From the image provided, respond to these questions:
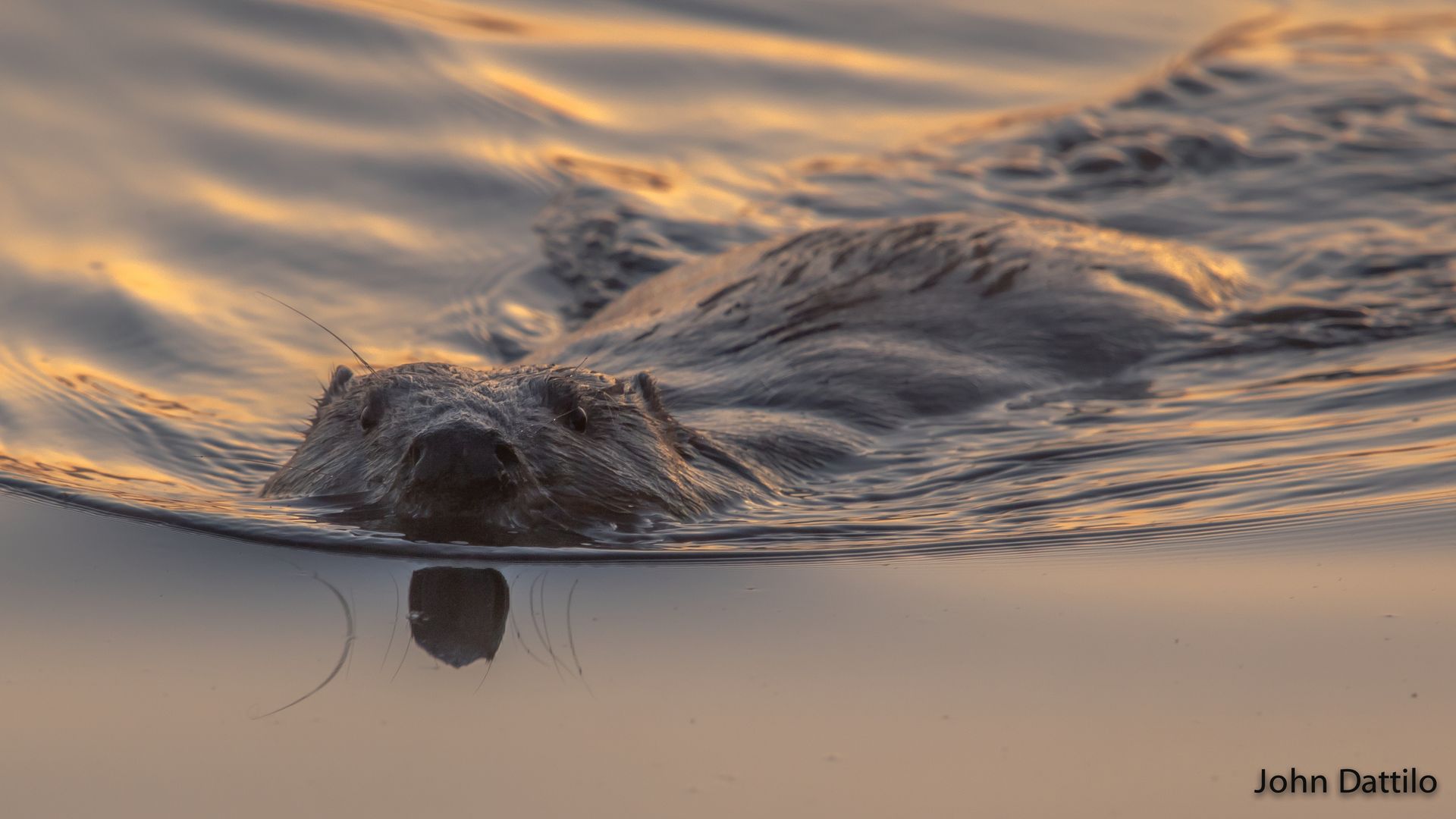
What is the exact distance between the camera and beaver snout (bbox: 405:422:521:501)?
3795 millimetres

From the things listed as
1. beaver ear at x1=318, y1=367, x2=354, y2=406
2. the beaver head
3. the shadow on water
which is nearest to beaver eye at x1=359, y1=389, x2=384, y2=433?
the beaver head

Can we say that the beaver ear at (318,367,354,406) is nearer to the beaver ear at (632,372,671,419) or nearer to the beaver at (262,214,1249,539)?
the beaver at (262,214,1249,539)

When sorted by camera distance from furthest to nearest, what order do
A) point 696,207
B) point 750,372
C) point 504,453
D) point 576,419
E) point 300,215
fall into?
point 696,207 → point 300,215 → point 750,372 → point 576,419 → point 504,453

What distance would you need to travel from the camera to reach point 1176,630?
3355 millimetres

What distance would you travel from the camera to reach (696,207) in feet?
28.6

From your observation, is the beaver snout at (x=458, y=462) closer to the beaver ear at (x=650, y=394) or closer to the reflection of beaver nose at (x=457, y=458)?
the reflection of beaver nose at (x=457, y=458)

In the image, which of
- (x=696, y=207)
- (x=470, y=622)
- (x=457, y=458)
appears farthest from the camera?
(x=696, y=207)

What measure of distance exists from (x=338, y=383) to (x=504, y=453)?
1032mm

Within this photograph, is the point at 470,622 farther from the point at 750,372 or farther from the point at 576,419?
the point at 750,372

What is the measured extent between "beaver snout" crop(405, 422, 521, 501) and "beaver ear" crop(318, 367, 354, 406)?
924mm

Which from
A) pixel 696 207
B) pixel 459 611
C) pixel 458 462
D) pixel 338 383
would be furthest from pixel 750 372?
pixel 696 207

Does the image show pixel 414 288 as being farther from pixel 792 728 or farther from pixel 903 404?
pixel 792 728

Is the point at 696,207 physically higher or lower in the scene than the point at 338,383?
higher

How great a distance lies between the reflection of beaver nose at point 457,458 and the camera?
149 inches
